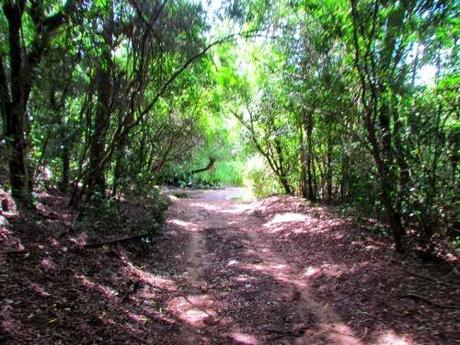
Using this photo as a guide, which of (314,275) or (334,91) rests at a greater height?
(334,91)

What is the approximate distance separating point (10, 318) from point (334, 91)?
7000 millimetres

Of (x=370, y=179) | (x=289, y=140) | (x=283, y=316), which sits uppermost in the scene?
(x=289, y=140)

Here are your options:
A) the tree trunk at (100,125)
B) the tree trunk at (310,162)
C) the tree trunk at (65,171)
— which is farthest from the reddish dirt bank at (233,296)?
the tree trunk at (310,162)

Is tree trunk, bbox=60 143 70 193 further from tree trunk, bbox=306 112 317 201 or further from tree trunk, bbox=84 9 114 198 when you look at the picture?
tree trunk, bbox=306 112 317 201

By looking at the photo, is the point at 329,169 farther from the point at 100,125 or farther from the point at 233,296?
the point at 233,296

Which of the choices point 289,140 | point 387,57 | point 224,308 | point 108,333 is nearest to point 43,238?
point 108,333

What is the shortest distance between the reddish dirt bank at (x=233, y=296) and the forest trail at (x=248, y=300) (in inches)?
0.8

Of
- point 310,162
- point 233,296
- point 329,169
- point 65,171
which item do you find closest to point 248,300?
point 233,296

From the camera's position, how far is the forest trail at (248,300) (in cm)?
551

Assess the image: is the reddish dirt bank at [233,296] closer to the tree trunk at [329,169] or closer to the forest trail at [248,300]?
the forest trail at [248,300]

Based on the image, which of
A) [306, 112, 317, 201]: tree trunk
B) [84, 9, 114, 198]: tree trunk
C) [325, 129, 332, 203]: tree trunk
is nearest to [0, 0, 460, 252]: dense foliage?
[84, 9, 114, 198]: tree trunk

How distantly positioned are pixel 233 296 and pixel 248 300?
Result: 34 cm

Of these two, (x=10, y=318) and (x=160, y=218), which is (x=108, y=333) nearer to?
(x=10, y=318)

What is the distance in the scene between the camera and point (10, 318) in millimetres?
4359
